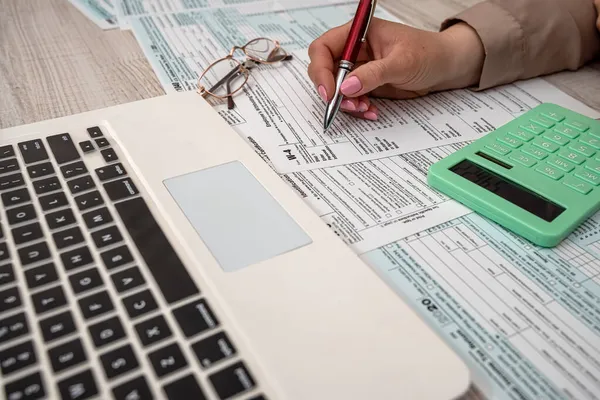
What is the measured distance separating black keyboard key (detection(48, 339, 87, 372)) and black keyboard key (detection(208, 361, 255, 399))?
0.07 metres

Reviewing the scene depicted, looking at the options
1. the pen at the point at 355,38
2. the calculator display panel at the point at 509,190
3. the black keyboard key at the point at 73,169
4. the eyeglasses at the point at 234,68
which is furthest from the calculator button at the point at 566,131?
the black keyboard key at the point at 73,169

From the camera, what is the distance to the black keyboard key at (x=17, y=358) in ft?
0.83

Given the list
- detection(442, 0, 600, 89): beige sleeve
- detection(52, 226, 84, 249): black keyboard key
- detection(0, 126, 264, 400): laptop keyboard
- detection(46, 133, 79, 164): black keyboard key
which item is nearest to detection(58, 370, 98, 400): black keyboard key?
detection(0, 126, 264, 400): laptop keyboard

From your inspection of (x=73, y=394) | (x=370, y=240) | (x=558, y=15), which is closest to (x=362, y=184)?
(x=370, y=240)

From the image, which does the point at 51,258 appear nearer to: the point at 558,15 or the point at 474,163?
the point at 474,163

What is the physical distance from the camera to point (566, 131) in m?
0.48

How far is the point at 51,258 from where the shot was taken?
1.02 ft

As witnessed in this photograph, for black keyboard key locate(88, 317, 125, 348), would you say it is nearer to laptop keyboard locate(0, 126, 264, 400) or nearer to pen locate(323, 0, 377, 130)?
laptop keyboard locate(0, 126, 264, 400)

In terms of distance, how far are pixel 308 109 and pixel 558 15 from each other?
364 millimetres

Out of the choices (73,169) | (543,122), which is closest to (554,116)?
(543,122)

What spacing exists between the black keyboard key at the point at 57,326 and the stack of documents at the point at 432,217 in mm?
204

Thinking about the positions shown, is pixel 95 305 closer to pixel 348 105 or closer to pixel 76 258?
pixel 76 258

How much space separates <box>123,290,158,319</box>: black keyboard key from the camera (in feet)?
0.92

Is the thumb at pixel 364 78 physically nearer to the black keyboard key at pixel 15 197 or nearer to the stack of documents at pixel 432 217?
the stack of documents at pixel 432 217
